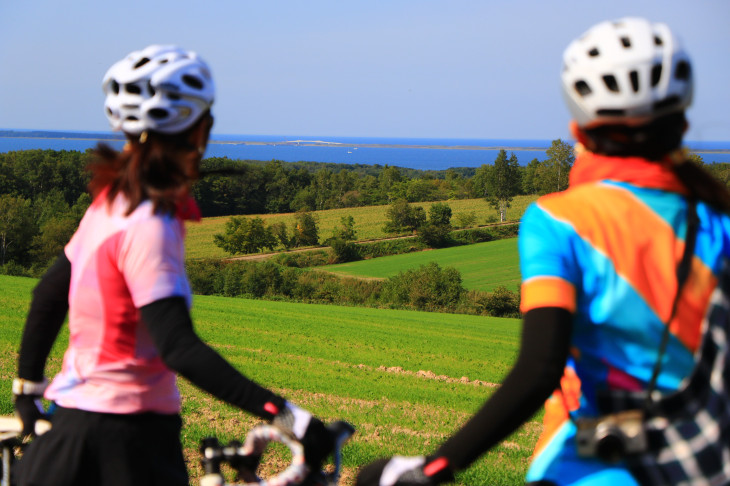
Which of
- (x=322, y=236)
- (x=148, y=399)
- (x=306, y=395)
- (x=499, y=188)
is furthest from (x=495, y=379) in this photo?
(x=499, y=188)

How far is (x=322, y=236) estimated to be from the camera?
82812mm

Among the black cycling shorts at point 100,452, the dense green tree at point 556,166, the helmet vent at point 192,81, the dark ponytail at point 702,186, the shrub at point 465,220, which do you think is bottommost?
the shrub at point 465,220

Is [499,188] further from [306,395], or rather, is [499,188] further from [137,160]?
[137,160]

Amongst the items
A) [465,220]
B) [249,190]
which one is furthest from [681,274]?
[249,190]

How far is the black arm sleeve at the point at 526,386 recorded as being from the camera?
1710mm

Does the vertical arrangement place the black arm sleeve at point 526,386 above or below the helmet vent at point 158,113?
below

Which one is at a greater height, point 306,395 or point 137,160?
point 137,160

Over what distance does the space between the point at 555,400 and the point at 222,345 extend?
1549 centimetres

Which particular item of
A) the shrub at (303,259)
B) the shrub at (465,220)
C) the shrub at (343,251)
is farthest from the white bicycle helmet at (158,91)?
the shrub at (465,220)

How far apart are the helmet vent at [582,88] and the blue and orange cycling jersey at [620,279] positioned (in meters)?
0.27

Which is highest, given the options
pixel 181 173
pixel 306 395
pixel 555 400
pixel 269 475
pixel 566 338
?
pixel 181 173

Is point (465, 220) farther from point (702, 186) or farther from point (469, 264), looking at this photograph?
point (702, 186)

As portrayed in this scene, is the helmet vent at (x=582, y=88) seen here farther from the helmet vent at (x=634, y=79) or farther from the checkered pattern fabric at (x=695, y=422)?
the checkered pattern fabric at (x=695, y=422)

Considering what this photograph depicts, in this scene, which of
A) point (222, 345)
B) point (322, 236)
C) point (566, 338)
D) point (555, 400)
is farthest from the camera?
point (322, 236)
